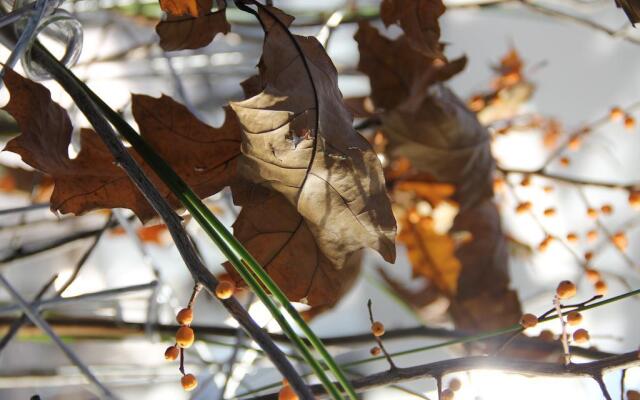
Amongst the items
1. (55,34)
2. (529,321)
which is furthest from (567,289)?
(55,34)

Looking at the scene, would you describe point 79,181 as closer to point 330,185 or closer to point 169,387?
point 330,185

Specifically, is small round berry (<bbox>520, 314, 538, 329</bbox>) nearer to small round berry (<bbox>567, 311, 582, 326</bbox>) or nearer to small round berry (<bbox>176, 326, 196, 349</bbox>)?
small round berry (<bbox>567, 311, 582, 326</bbox>)

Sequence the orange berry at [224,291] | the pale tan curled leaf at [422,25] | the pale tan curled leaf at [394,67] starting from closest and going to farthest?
the orange berry at [224,291] → the pale tan curled leaf at [422,25] → the pale tan curled leaf at [394,67]

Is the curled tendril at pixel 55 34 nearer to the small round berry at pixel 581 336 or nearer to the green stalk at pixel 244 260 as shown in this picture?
the green stalk at pixel 244 260

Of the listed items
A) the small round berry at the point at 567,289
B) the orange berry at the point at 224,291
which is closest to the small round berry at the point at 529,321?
the small round berry at the point at 567,289

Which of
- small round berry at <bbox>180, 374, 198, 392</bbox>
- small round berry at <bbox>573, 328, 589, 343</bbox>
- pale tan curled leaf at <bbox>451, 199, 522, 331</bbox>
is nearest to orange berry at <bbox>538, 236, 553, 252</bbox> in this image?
pale tan curled leaf at <bbox>451, 199, 522, 331</bbox>

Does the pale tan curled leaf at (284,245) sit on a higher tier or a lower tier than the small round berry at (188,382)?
higher
